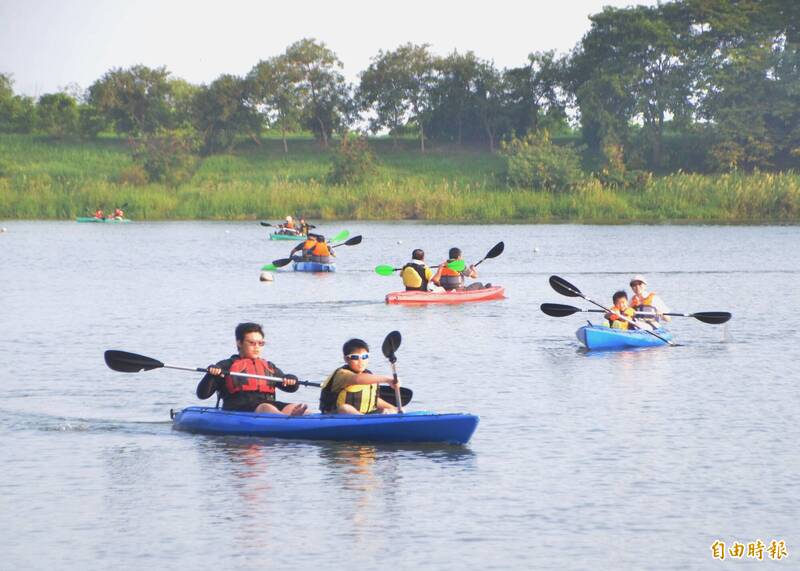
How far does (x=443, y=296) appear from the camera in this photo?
30.4 metres

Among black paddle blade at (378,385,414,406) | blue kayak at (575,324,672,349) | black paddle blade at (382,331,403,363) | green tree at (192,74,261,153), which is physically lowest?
blue kayak at (575,324,672,349)

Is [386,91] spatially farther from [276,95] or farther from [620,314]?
[620,314]

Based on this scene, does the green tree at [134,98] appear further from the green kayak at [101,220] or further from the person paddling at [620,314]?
the person paddling at [620,314]

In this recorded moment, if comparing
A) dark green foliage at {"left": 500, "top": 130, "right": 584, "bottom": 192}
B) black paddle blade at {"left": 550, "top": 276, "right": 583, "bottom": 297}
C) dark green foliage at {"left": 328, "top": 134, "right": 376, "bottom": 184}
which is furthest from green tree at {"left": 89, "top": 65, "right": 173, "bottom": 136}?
black paddle blade at {"left": 550, "top": 276, "right": 583, "bottom": 297}

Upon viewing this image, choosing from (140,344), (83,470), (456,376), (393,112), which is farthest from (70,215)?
(83,470)

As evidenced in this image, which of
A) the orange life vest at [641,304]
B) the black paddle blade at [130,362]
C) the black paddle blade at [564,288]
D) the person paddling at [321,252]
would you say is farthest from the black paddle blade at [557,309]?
the person paddling at [321,252]

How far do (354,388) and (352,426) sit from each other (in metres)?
0.38

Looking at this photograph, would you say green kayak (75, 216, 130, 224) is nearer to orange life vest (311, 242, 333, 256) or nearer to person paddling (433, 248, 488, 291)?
orange life vest (311, 242, 333, 256)

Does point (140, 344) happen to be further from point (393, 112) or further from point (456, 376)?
point (393, 112)

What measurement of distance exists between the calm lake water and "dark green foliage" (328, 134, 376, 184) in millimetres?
43225

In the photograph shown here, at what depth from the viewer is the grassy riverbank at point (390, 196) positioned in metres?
66.3

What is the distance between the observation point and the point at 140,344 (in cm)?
2514

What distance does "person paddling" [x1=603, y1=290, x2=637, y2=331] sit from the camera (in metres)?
23.1

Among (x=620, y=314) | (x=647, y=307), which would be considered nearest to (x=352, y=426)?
(x=620, y=314)
